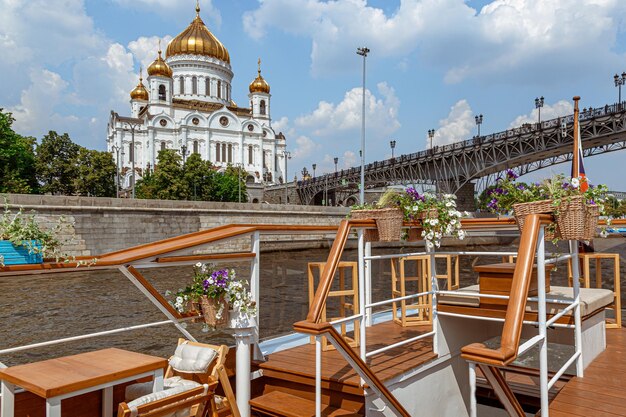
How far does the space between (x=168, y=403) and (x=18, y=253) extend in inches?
52.3

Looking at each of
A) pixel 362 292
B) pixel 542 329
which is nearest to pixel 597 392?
pixel 542 329

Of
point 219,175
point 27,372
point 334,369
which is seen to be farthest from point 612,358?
point 219,175

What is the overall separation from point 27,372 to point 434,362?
3.38 m

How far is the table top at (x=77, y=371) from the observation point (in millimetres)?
2678

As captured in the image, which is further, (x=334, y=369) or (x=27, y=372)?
(x=334, y=369)

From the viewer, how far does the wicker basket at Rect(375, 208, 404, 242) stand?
13.3ft

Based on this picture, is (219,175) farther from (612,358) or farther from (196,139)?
(612,358)

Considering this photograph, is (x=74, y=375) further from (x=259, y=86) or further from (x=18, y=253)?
(x=259, y=86)

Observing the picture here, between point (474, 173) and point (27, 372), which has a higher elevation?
point (474, 173)

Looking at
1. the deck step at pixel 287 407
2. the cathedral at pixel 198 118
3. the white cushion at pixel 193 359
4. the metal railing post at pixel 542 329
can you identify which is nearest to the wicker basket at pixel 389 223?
the metal railing post at pixel 542 329

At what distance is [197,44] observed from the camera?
82.2 m

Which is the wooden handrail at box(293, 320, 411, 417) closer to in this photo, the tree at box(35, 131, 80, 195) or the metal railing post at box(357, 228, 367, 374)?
the metal railing post at box(357, 228, 367, 374)

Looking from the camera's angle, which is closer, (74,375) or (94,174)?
(74,375)

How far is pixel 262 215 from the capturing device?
35031 millimetres
